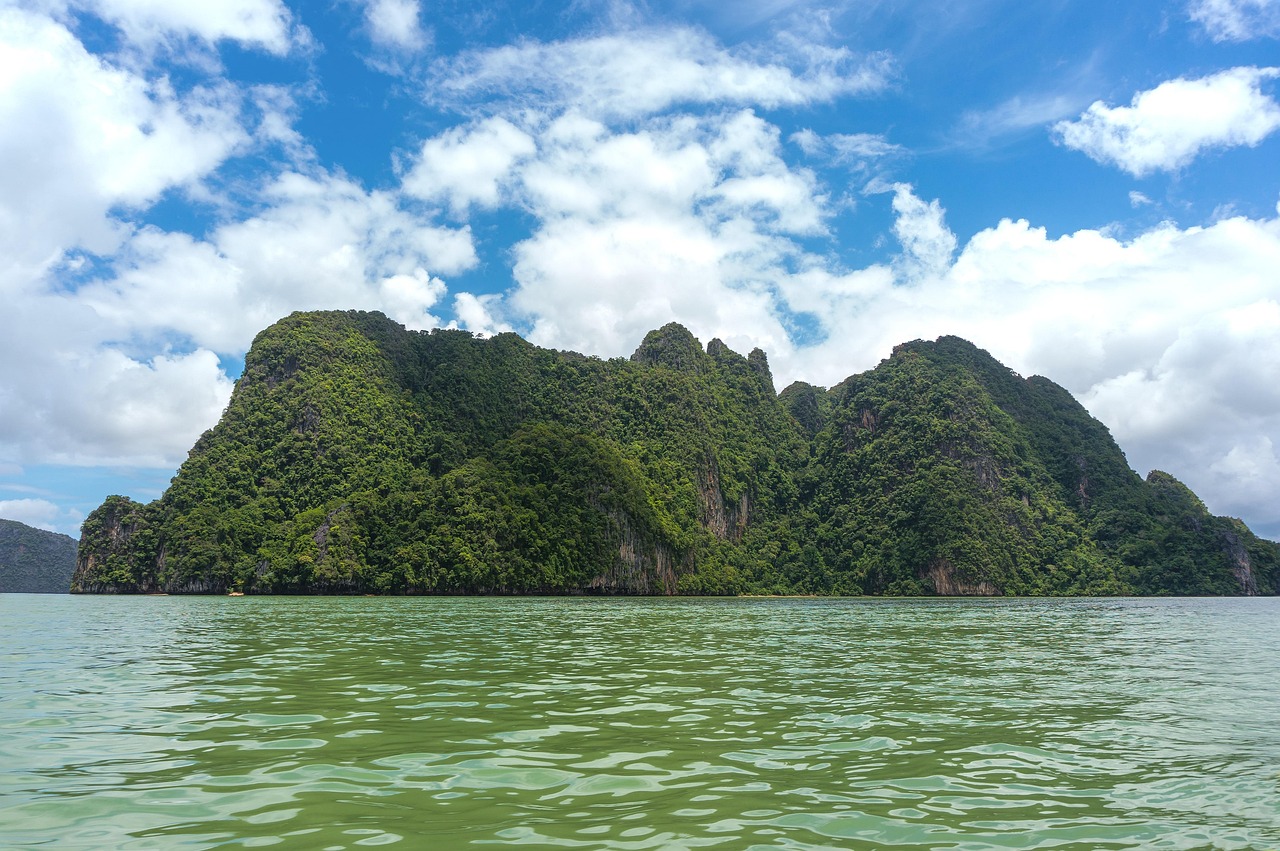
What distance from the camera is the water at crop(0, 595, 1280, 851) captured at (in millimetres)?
6508

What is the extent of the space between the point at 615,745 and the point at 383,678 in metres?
8.12

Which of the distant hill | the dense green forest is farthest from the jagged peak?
the distant hill

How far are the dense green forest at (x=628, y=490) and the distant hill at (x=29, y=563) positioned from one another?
96311 mm

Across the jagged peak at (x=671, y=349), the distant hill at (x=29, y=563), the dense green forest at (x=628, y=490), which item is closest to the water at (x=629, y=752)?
the dense green forest at (x=628, y=490)

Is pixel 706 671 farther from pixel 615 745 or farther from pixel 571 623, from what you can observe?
pixel 571 623

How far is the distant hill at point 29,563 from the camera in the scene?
614 feet

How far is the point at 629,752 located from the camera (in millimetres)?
9328

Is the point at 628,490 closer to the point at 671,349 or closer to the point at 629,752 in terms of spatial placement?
the point at 671,349

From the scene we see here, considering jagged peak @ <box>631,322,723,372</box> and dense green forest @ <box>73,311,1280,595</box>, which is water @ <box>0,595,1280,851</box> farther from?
jagged peak @ <box>631,322,723,372</box>

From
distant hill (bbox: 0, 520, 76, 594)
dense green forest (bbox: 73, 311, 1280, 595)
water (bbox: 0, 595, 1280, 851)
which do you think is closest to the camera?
water (bbox: 0, 595, 1280, 851)

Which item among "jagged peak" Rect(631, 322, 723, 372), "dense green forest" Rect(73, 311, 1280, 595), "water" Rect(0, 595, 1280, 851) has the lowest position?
"water" Rect(0, 595, 1280, 851)

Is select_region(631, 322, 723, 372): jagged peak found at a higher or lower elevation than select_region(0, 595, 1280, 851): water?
higher

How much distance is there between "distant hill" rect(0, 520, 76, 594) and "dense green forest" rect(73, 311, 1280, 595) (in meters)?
96.3

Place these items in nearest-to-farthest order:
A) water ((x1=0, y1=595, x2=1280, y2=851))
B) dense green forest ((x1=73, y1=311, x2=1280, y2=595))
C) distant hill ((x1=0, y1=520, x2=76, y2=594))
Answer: water ((x1=0, y1=595, x2=1280, y2=851))
dense green forest ((x1=73, y1=311, x2=1280, y2=595))
distant hill ((x1=0, y1=520, x2=76, y2=594))
